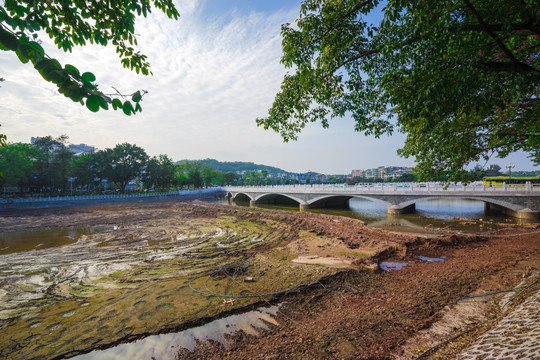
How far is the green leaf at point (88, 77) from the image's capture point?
157 centimetres

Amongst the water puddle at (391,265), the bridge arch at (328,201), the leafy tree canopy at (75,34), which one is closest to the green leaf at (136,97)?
the leafy tree canopy at (75,34)

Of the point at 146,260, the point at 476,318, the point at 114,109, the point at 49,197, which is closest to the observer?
the point at 114,109

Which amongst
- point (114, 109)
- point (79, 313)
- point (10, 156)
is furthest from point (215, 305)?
point (10, 156)

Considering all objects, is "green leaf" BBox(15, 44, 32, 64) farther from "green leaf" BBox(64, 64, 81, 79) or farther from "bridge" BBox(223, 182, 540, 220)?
"bridge" BBox(223, 182, 540, 220)

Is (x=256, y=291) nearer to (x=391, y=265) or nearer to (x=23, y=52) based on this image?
(x=391, y=265)

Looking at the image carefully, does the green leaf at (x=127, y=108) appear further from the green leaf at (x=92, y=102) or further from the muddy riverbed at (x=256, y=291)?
the muddy riverbed at (x=256, y=291)

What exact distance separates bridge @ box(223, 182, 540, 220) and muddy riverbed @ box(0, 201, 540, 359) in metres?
5.27

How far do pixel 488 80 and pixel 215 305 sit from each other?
8.26 meters

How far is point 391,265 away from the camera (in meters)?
8.64

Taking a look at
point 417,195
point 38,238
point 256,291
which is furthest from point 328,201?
point 38,238

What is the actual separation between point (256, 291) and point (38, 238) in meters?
18.1

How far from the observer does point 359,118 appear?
7.27 metres

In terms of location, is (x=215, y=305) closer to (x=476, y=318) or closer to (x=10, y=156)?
(x=476, y=318)

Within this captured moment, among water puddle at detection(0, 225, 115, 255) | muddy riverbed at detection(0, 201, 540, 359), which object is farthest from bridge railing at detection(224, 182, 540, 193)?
water puddle at detection(0, 225, 115, 255)
